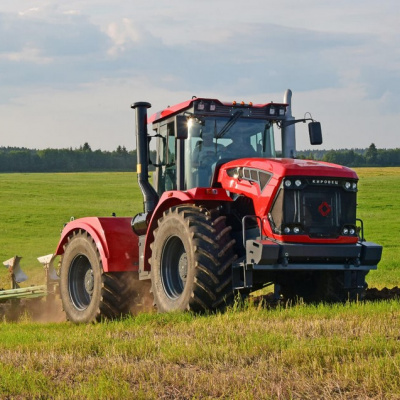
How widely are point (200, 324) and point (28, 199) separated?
4939cm

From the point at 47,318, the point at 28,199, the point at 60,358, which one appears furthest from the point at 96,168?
the point at 60,358

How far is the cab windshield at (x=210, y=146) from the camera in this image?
35.2 feet

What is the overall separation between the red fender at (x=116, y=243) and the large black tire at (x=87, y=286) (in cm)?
21

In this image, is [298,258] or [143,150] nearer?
[298,258]

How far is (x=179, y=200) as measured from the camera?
35.0 ft

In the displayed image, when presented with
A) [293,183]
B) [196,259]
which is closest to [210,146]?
[293,183]

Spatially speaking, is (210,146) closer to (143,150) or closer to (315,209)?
(143,150)

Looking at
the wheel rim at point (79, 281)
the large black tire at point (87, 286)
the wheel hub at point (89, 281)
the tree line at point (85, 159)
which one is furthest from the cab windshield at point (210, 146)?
the tree line at point (85, 159)

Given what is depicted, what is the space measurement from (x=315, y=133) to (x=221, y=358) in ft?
16.2

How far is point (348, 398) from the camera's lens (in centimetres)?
568

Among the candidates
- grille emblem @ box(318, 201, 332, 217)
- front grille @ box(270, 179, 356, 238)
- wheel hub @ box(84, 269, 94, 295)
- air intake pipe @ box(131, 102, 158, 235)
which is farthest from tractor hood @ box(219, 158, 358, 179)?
wheel hub @ box(84, 269, 94, 295)

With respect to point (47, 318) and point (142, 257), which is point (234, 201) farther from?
point (47, 318)

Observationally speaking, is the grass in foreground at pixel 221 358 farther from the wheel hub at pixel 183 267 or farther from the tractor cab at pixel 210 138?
the tractor cab at pixel 210 138

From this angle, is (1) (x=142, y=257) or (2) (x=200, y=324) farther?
(1) (x=142, y=257)
